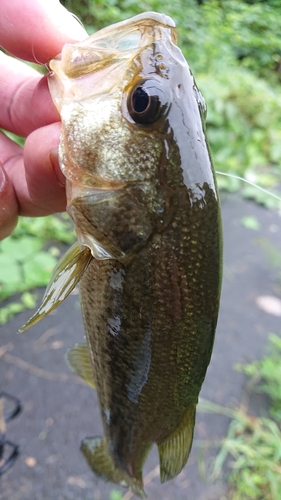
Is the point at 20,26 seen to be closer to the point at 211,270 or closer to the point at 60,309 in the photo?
the point at 211,270

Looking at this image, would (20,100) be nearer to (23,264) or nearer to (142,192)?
(142,192)

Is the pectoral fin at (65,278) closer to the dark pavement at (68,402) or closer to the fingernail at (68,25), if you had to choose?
the fingernail at (68,25)

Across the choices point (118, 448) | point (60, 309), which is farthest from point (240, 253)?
point (118, 448)

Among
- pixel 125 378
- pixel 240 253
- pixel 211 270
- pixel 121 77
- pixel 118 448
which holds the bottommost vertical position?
pixel 240 253

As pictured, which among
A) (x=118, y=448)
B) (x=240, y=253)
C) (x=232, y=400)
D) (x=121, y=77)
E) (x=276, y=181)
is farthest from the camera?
(x=276, y=181)

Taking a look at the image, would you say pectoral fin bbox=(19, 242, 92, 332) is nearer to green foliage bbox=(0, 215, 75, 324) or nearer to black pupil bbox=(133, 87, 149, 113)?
black pupil bbox=(133, 87, 149, 113)

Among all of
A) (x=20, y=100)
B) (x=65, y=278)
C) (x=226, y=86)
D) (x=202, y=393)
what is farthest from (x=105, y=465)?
(x=226, y=86)

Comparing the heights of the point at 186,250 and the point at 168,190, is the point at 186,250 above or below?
below
